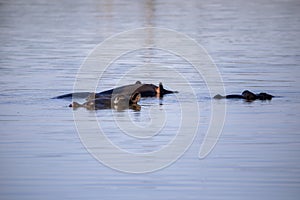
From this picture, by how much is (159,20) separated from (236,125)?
24184 mm

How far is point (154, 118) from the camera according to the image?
15.7 metres

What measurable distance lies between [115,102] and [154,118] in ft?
5.07

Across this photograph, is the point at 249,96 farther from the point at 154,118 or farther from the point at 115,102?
the point at 154,118

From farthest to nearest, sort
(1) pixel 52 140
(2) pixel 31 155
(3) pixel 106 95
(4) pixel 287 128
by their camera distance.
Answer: (3) pixel 106 95 < (4) pixel 287 128 < (1) pixel 52 140 < (2) pixel 31 155

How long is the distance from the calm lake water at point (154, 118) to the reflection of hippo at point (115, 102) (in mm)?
254

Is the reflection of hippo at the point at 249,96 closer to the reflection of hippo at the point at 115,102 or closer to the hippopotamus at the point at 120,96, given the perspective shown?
the hippopotamus at the point at 120,96

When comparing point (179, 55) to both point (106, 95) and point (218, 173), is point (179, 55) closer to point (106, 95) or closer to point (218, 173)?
point (106, 95)

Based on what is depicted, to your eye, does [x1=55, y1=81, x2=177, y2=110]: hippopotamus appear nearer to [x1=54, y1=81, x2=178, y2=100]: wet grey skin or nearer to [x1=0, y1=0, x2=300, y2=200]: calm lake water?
[x1=54, y1=81, x2=178, y2=100]: wet grey skin

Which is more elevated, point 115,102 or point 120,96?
point 120,96

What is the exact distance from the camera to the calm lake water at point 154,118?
1118 centimetres

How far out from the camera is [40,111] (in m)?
16.4

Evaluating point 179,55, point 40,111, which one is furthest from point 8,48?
point 40,111

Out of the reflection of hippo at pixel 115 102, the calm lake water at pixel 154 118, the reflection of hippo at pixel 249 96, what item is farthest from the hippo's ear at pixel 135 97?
the reflection of hippo at pixel 249 96

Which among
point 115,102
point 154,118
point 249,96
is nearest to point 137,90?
point 115,102
